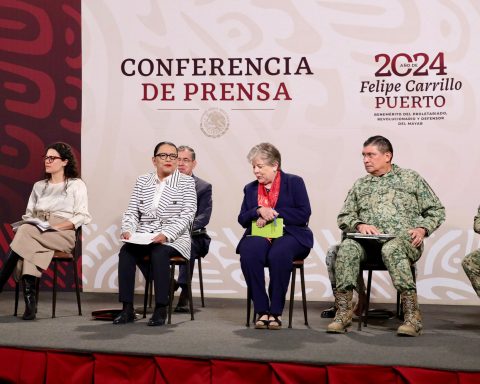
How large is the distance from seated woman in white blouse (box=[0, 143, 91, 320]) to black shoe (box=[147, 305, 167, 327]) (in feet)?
2.54

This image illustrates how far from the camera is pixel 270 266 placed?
4363 mm

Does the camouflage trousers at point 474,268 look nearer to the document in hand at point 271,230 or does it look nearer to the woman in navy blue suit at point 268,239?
the woman in navy blue suit at point 268,239

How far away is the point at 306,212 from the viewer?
4.52m

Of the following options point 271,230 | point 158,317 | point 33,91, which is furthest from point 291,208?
point 33,91

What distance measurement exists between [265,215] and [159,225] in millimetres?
726

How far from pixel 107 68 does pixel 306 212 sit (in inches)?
96.2

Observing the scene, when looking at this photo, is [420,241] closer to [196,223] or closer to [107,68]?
[196,223]

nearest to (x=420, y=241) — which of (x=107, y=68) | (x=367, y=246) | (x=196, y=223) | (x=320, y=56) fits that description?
(x=367, y=246)

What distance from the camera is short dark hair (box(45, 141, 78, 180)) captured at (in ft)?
16.5

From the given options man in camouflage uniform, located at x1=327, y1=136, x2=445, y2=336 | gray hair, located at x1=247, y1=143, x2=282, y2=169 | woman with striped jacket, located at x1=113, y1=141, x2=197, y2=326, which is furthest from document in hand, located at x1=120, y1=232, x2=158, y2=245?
man in camouflage uniform, located at x1=327, y1=136, x2=445, y2=336

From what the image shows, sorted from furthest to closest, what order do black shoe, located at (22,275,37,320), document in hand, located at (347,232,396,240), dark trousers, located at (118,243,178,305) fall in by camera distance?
black shoe, located at (22,275,37,320) → dark trousers, located at (118,243,178,305) → document in hand, located at (347,232,396,240)

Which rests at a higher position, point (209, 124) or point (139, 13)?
point (139, 13)

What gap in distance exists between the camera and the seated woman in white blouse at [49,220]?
4.71 meters

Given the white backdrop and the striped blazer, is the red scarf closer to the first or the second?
the striped blazer
